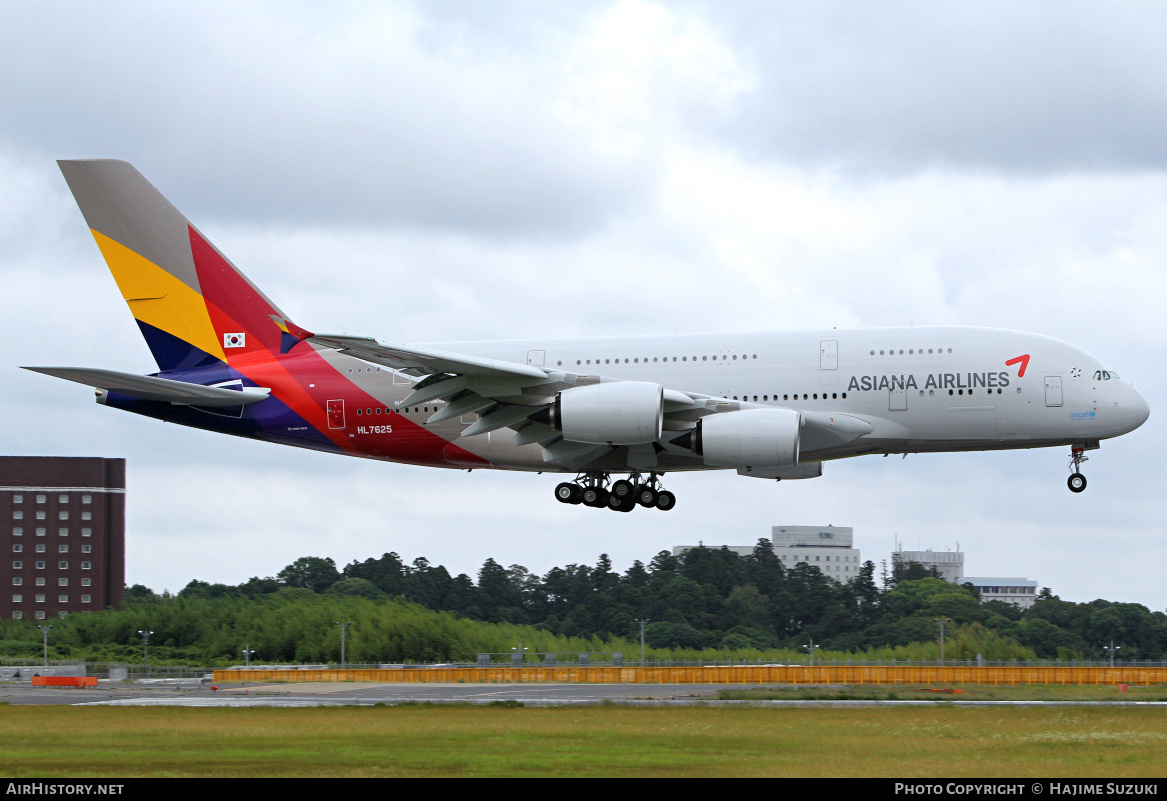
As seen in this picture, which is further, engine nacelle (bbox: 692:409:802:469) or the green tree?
the green tree

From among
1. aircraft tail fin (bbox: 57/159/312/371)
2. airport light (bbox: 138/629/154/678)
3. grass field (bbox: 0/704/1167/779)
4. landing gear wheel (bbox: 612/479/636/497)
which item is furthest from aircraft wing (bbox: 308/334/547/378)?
airport light (bbox: 138/629/154/678)

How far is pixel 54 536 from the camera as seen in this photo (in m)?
147

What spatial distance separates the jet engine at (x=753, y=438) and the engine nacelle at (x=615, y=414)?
1541 millimetres

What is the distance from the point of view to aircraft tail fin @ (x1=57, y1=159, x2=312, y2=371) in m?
42.0

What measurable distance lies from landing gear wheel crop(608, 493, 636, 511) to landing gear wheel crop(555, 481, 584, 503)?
935 mm

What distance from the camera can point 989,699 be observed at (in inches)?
1825

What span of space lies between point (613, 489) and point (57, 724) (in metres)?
17.4

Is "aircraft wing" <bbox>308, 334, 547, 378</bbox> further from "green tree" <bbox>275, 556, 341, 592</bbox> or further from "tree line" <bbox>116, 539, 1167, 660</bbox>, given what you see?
"green tree" <bbox>275, 556, 341, 592</bbox>

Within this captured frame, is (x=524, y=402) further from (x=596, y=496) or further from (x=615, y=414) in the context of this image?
(x=596, y=496)

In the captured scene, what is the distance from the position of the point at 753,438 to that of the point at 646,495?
19.4 feet

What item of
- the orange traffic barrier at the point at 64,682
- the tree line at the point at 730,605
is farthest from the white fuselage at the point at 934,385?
the tree line at the point at 730,605

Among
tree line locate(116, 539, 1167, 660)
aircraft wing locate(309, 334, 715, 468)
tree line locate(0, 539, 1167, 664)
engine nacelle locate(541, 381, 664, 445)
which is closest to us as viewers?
aircraft wing locate(309, 334, 715, 468)

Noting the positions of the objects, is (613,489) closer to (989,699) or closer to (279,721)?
(279,721)
